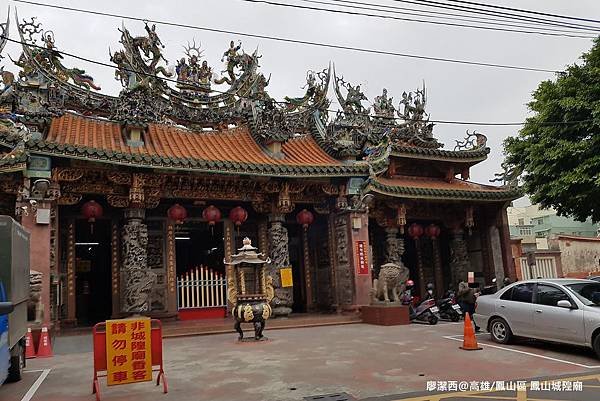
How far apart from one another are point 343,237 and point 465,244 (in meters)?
6.07

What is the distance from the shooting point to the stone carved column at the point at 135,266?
496 inches

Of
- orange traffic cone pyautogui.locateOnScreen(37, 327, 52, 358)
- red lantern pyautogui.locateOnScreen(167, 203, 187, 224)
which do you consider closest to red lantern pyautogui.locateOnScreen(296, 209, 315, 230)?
red lantern pyautogui.locateOnScreen(167, 203, 187, 224)

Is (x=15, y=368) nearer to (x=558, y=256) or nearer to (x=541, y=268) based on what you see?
(x=541, y=268)

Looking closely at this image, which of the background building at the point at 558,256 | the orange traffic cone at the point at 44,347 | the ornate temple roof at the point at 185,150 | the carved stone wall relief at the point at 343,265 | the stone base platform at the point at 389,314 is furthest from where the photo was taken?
the background building at the point at 558,256

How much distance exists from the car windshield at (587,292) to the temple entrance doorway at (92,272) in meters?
12.1

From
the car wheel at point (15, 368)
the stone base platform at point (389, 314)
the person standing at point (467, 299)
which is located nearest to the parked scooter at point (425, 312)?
the stone base platform at point (389, 314)

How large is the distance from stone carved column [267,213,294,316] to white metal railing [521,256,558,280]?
435 inches

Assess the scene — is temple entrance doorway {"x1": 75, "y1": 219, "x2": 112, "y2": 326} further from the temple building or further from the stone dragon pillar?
the stone dragon pillar

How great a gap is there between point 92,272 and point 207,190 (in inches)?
196

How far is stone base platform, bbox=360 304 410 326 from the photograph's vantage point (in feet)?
43.2

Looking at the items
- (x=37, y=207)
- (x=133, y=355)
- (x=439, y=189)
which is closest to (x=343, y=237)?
(x=439, y=189)

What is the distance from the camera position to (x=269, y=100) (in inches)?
605

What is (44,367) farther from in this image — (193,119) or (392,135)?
(392,135)

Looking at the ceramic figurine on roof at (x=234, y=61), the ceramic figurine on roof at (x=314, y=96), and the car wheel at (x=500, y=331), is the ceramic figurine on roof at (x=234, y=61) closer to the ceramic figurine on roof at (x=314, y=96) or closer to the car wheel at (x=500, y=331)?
the ceramic figurine on roof at (x=314, y=96)
